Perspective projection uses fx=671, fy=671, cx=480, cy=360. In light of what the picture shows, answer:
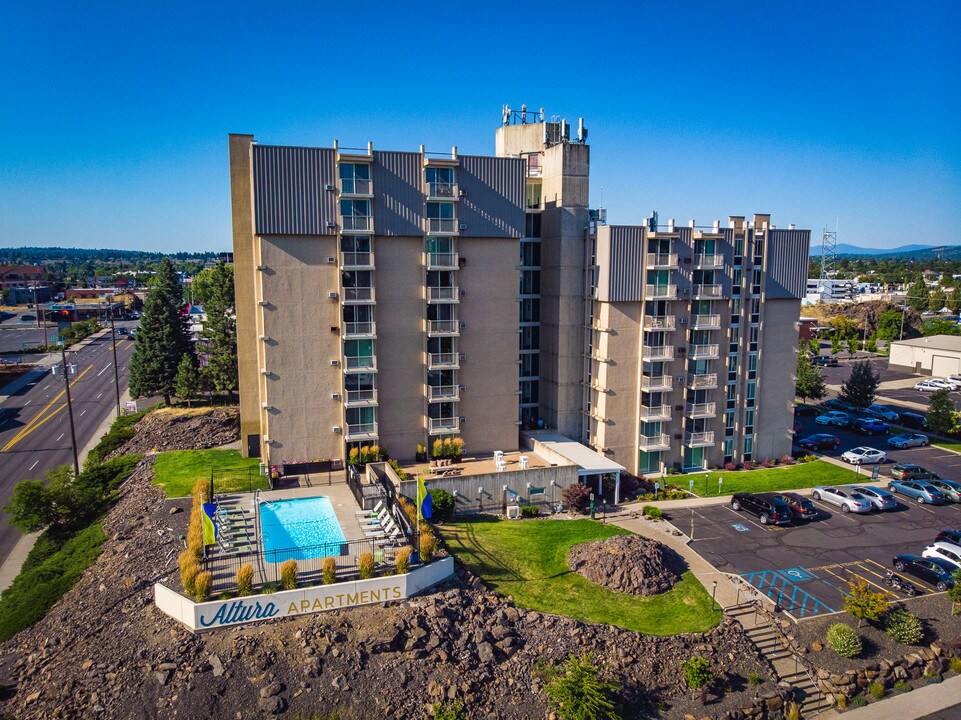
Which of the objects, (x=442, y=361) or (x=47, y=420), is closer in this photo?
(x=442, y=361)

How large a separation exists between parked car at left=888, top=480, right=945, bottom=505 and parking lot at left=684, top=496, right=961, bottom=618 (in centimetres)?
59

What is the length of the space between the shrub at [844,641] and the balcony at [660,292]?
2310 centimetres

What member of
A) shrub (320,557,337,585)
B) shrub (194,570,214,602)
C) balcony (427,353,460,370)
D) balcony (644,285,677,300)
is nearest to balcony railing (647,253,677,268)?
balcony (644,285,677,300)

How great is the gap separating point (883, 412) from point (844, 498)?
30553 mm

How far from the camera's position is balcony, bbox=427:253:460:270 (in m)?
42.2

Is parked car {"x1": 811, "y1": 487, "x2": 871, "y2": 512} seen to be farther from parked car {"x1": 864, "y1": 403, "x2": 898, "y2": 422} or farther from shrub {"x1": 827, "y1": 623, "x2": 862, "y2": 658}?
parked car {"x1": 864, "y1": 403, "x2": 898, "y2": 422}

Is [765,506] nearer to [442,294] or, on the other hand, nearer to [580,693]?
[580,693]

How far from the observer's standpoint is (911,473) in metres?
47.2

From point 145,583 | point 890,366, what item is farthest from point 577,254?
point 890,366

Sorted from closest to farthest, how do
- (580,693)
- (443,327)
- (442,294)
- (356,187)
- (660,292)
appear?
(580,693)
(356,187)
(442,294)
(443,327)
(660,292)

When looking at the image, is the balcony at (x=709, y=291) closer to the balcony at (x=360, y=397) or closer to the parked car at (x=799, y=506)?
the parked car at (x=799, y=506)

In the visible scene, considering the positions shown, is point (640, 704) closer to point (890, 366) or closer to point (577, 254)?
point (577, 254)

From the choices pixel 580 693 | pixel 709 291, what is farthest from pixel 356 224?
pixel 580 693

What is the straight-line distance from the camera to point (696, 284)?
4666 centimetres
